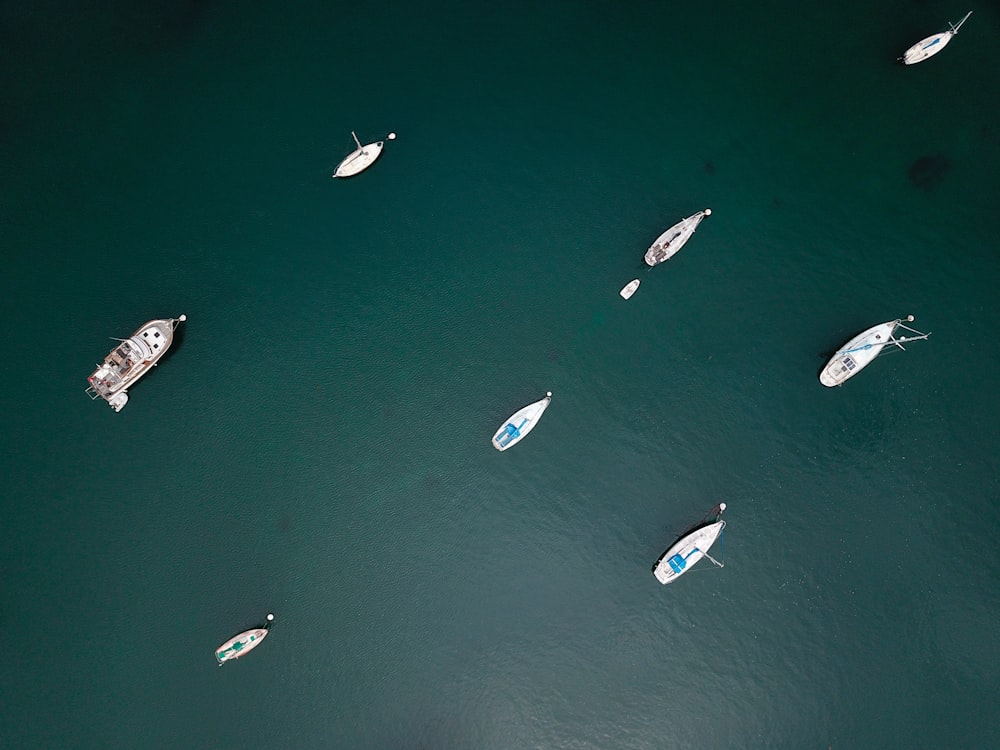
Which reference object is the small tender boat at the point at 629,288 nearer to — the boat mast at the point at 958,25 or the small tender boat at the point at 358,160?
the small tender boat at the point at 358,160

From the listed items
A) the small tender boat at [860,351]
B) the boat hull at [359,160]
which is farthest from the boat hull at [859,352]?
the boat hull at [359,160]

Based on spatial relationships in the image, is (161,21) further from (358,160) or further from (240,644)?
(240,644)

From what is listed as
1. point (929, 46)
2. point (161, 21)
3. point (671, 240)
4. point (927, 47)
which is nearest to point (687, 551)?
point (671, 240)

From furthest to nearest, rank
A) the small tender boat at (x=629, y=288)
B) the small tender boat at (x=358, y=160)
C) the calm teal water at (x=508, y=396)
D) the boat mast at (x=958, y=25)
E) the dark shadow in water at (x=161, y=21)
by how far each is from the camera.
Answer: the dark shadow in water at (x=161, y=21) → the small tender boat at (x=358, y=160) → the boat mast at (x=958, y=25) → the small tender boat at (x=629, y=288) → the calm teal water at (x=508, y=396)

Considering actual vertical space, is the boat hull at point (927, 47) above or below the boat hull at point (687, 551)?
above

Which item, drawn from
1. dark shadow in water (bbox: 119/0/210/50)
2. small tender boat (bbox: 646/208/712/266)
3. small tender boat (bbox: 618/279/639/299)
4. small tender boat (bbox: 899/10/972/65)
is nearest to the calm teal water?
small tender boat (bbox: 618/279/639/299)

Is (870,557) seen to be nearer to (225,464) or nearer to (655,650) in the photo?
(655,650)

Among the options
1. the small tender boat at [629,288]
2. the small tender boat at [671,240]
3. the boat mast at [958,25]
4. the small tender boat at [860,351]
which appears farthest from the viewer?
the boat mast at [958,25]
